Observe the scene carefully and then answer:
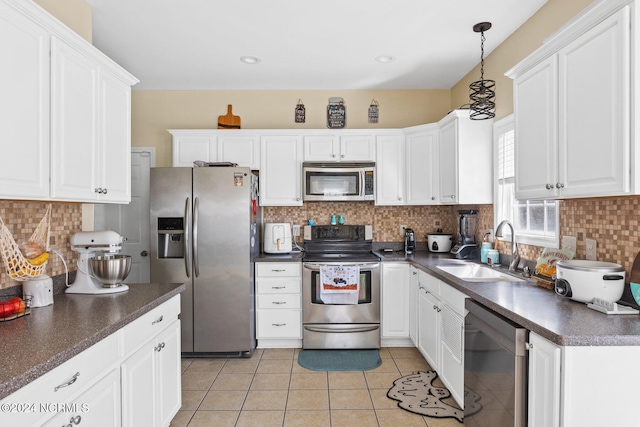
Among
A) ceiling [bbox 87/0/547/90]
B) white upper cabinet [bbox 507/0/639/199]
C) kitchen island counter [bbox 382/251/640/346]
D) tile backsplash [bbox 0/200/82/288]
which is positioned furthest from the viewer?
ceiling [bbox 87/0/547/90]

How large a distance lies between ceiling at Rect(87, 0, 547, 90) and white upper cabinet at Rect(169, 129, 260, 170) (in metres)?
0.60

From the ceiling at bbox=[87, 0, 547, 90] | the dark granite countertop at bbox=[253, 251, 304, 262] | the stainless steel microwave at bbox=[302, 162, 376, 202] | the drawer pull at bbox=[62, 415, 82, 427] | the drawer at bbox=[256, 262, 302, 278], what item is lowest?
the drawer pull at bbox=[62, 415, 82, 427]

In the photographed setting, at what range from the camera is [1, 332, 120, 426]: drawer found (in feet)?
3.47

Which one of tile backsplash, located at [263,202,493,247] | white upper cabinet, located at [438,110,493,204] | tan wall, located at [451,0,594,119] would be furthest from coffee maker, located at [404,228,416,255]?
tan wall, located at [451,0,594,119]

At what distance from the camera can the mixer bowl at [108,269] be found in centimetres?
204

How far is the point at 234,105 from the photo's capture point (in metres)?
4.18

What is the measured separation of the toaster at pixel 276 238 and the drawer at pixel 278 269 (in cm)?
30

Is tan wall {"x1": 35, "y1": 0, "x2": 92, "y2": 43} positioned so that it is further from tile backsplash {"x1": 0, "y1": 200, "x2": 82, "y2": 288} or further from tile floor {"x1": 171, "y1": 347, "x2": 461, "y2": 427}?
tile floor {"x1": 171, "y1": 347, "x2": 461, "y2": 427}

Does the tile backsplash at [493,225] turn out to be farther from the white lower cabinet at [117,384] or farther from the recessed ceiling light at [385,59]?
the white lower cabinet at [117,384]

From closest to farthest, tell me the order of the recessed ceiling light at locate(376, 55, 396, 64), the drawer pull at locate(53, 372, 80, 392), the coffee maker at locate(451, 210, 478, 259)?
the drawer pull at locate(53, 372, 80, 392) → the recessed ceiling light at locate(376, 55, 396, 64) → the coffee maker at locate(451, 210, 478, 259)

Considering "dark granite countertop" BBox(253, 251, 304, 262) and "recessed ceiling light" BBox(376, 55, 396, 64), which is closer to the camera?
"recessed ceiling light" BBox(376, 55, 396, 64)

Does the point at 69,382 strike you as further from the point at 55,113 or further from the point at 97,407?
the point at 55,113

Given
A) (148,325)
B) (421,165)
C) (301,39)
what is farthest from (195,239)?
(421,165)

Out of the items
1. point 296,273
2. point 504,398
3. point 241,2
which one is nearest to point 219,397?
point 296,273
